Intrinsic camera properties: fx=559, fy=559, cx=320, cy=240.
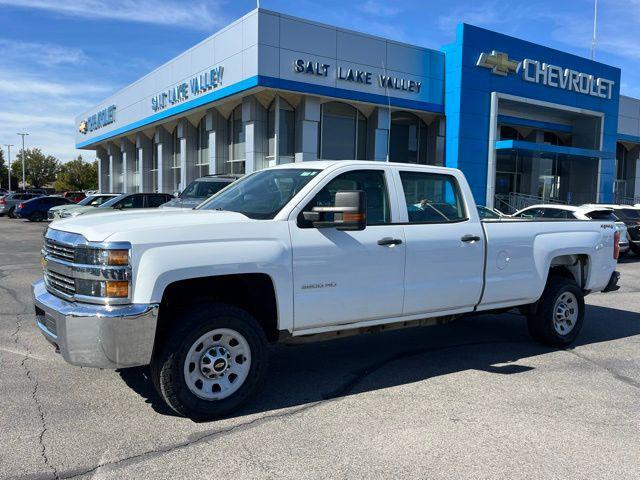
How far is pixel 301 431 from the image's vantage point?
4.05m

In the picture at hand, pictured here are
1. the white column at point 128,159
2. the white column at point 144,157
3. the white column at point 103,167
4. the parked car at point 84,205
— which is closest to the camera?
the parked car at point 84,205

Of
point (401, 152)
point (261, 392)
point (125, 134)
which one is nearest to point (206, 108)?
point (401, 152)

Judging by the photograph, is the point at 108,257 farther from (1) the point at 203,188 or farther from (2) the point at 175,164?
(2) the point at 175,164

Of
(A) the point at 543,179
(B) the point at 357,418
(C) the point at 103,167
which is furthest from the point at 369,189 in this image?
(C) the point at 103,167

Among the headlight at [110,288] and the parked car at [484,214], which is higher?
the parked car at [484,214]

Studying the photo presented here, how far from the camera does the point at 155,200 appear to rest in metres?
19.8

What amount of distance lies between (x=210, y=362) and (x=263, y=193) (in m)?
1.62

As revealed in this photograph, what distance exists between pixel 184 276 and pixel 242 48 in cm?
1779

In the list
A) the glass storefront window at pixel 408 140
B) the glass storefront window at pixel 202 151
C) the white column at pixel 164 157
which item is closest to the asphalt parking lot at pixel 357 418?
the glass storefront window at pixel 408 140

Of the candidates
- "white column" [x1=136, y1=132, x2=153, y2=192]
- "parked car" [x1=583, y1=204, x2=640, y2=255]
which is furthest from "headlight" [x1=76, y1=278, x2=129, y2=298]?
"white column" [x1=136, y1=132, x2=153, y2=192]

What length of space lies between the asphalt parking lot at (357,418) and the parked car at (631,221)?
11315 millimetres

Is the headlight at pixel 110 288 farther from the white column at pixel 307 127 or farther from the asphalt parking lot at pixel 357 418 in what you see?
the white column at pixel 307 127

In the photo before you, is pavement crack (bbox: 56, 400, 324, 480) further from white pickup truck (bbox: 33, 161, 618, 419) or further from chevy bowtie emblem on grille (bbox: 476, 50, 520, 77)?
chevy bowtie emblem on grille (bbox: 476, 50, 520, 77)

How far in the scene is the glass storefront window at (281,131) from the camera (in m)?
21.3
